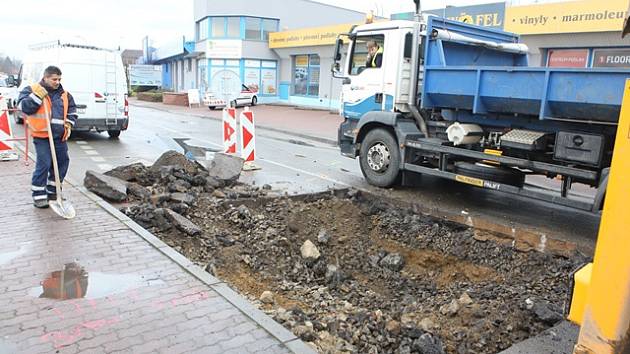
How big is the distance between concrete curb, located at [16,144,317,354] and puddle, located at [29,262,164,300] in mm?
384

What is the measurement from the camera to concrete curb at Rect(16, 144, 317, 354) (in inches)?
135

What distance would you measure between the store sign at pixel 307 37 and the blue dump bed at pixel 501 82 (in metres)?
19.7

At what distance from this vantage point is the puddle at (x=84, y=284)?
163 inches

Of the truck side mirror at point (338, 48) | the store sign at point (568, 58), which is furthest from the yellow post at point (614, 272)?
the store sign at point (568, 58)

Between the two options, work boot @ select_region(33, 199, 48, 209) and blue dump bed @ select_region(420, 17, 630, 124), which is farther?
work boot @ select_region(33, 199, 48, 209)

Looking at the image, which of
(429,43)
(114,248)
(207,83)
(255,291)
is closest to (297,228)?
(255,291)

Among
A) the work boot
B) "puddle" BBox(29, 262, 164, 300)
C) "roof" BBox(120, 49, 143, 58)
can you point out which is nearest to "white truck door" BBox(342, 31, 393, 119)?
the work boot

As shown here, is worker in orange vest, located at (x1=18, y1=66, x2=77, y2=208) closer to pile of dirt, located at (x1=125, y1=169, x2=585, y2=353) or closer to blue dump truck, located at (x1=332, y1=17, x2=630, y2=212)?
pile of dirt, located at (x1=125, y1=169, x2=585, y2=353)

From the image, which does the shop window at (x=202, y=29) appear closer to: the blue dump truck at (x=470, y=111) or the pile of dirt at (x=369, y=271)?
the blue dump truck at (x=470, y=111)

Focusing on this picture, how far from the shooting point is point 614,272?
2.09 metres

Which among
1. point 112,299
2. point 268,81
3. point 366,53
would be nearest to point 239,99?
point 268,81

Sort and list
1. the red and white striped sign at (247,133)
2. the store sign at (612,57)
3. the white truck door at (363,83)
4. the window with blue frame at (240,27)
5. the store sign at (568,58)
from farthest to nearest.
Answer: the window with blue frame at (240,27)
the store sign at (568,58)
the store sign at (612,57)
the red and white striped sign at (247,133)
the white truck door at (363,83)

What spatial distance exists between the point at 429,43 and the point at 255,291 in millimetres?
4882

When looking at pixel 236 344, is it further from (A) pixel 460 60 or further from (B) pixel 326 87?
(B) pixel 326 87
